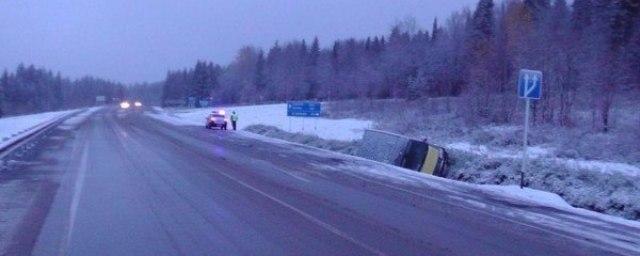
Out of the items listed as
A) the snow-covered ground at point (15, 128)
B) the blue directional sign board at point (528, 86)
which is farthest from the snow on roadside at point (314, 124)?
the blue directional sign board at point (528, 86)

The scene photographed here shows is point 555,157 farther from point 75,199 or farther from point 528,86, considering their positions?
point 75,199

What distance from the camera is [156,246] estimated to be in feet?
28.6

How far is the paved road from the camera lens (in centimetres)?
890

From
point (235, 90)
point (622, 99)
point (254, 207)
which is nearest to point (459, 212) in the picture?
point (254, 207)

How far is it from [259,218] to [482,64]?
132 ft

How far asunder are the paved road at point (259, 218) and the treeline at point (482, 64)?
23894 mm

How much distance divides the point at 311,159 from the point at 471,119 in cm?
2199

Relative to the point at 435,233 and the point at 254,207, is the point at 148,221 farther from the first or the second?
the point at 435,233

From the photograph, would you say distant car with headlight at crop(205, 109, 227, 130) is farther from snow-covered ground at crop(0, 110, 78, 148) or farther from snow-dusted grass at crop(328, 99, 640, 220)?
snow-dusted grass at crop(328, 99, 640, 220)

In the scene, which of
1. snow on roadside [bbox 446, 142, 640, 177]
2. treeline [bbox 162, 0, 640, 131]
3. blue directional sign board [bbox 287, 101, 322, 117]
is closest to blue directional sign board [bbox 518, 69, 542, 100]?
snow on roadside [bbox 446, 142, 640, 177]

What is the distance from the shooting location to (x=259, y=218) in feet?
35.7

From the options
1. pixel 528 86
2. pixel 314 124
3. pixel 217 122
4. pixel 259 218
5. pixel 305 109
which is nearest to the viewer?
pixel 259 218

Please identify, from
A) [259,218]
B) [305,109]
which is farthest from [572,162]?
[305,109]

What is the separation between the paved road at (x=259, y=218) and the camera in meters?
8.90
